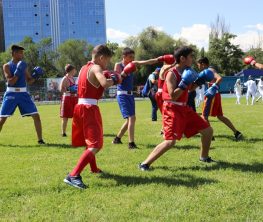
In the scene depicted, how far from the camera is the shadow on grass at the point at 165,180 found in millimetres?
5219

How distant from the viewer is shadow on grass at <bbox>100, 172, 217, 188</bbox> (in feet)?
17.1

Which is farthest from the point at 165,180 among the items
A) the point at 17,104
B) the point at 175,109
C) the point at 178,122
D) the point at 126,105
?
the point at 17,104

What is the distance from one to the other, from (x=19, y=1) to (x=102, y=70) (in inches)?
4141

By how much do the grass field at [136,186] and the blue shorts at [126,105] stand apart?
69cm

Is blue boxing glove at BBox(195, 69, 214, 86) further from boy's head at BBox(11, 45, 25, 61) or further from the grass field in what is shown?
boy's head at BBox(11, 45, 25, 61)

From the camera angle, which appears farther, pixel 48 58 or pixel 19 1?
pixel 19 1

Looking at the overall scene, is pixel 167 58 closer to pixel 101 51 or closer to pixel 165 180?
pixel 101 51

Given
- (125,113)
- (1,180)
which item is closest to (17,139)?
(125,113)

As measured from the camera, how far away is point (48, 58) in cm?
6744

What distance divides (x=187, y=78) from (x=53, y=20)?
340 ft

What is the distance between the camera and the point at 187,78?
5270 millimetres

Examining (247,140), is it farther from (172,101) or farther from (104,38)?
(104,38)

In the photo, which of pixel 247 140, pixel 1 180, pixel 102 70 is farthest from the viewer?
pixel 247 140

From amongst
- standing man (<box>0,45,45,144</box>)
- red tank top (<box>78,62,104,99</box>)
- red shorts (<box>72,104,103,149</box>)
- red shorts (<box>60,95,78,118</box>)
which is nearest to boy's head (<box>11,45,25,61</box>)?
standing man (<box>0,45,45,144</box>)
